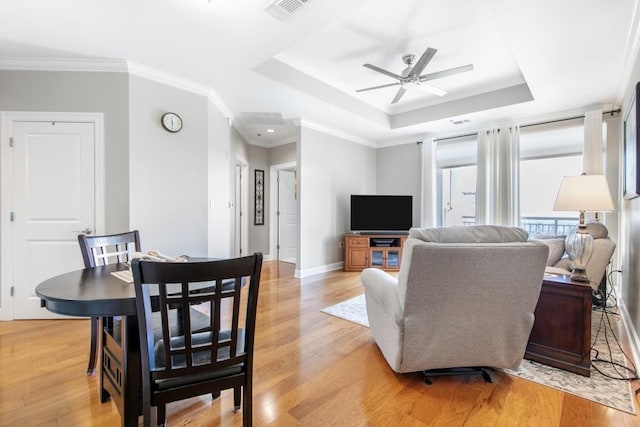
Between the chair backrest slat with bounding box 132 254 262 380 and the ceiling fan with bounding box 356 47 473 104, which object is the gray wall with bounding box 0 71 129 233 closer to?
the chair backrest slat with bounding box 132 254 262 380

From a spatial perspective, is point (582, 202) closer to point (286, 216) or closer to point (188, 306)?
point (188, 306)

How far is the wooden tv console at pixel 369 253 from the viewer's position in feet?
17.6

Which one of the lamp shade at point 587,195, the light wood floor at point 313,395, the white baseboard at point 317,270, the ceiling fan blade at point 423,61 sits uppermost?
the ceiling fan blade at point 423,61

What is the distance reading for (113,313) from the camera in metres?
1.23

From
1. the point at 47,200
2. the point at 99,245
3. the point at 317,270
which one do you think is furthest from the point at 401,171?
the point at 47,200

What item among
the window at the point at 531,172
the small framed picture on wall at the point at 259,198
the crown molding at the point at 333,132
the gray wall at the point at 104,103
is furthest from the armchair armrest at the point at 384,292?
the small framed picture on wall at the point at 259,198

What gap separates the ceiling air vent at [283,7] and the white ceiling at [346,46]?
56 mm

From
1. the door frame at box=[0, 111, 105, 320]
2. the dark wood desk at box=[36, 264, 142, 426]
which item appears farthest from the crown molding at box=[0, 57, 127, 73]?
the dark wood desk at box=[36, 264, 142, 426]

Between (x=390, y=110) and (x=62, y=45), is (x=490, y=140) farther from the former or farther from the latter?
(x=62, y=45)

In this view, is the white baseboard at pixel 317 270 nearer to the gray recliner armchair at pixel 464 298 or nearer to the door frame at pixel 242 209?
the door frame at pixel 242 209

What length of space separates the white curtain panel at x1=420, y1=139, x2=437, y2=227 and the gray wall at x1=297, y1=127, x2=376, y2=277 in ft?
3.98

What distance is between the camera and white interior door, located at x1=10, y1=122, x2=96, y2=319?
9.53 feet

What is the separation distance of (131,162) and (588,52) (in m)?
4.52

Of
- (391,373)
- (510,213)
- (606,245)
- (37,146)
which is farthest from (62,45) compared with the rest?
(510,213)
